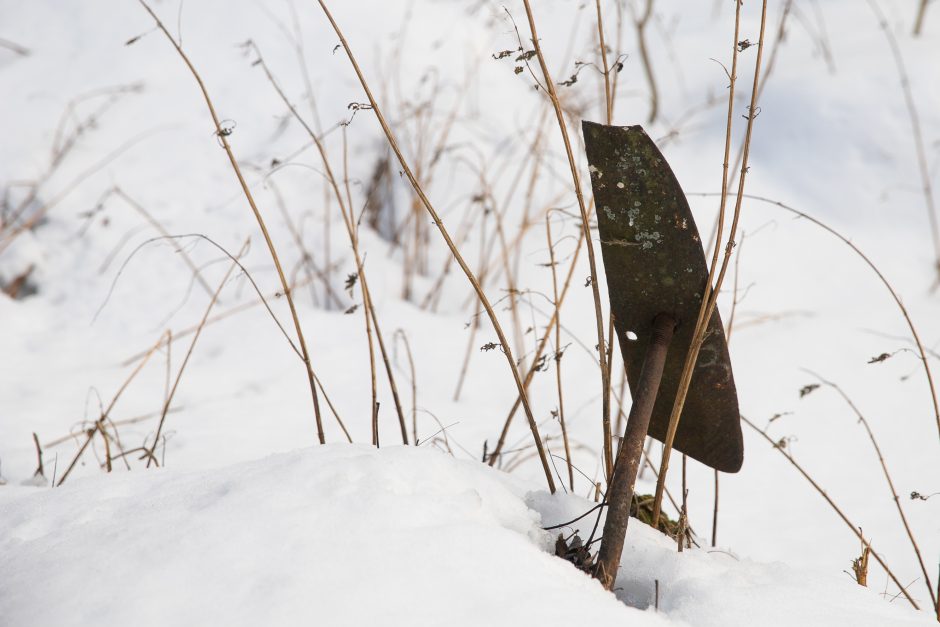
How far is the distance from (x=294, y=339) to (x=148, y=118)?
1.16 meters

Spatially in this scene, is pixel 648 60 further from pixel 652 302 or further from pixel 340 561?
pixel 340 561

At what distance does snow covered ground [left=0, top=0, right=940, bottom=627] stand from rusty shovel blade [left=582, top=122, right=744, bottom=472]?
0.66 ft

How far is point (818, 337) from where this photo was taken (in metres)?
2.20

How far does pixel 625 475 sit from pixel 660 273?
30cm

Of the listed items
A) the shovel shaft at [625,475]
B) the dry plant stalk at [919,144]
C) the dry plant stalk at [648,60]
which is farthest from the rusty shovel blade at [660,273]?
the dry plant stalk at [648,60]

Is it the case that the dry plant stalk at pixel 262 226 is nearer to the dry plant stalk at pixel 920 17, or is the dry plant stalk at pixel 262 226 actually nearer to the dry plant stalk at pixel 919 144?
the dry plant stalk at pixel 919 144

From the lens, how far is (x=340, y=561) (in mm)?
742

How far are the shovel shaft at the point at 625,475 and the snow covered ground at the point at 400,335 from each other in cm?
7

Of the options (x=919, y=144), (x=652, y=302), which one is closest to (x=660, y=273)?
(x=652, y=302)

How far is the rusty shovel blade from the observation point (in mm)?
993

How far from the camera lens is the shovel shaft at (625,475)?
0.88 metres

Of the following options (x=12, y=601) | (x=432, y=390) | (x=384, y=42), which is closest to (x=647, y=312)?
(x=12, y=601)

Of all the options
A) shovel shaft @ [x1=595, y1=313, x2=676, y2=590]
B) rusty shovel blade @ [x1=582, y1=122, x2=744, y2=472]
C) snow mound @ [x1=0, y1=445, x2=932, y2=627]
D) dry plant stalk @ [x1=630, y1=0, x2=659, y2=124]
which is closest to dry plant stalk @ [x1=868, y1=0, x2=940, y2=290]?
dry plant stalk @ [x1=630, y1=0, x2=659, y2=124]

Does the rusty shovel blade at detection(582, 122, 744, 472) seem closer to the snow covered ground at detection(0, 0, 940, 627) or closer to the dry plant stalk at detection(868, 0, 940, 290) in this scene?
the snow covered ground at detection(0, 0, 940, 627)
